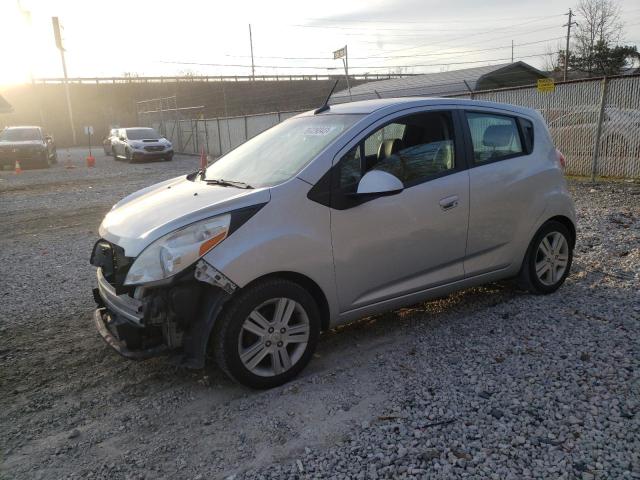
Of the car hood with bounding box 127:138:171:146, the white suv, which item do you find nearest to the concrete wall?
the white suv

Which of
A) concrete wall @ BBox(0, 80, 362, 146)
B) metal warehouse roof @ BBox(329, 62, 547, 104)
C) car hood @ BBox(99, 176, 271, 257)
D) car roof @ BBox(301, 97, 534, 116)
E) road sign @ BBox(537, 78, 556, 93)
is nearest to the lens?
car hood @ BBox(99, 176, 271, 257)

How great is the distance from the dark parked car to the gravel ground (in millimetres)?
19542

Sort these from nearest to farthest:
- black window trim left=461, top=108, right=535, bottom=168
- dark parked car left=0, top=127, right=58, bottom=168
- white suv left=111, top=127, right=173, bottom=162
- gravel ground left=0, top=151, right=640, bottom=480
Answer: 1. gravel ground left=0, top=151, right=640, bottom=480
2. black window trim left=461, top=108, right=535, bottom=168
3. dark parked car left=0, top=127, right=58, bottom=168
4. white suv left=111, top=127, right=173, bottom=162

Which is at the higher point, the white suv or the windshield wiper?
the windshield wiper

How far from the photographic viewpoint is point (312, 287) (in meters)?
3.54

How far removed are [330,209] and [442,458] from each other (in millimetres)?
1664

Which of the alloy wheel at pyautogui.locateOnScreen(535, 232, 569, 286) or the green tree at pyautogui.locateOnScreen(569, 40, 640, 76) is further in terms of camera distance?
the green tree at pyautogui.locateOnScreen(569, 40, 640, 76)

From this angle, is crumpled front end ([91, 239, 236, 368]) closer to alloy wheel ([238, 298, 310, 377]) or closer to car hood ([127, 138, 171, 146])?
alloy wheel ([238, 298, 310, 377])

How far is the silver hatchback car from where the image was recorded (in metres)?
3.21

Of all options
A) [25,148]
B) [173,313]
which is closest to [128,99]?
[25,148]

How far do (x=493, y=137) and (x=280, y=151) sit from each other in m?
1.82

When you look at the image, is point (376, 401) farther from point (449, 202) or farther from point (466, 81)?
point (466, 81)

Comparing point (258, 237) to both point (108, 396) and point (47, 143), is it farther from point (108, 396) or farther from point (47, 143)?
point (47, 143)

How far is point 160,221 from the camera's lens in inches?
134
